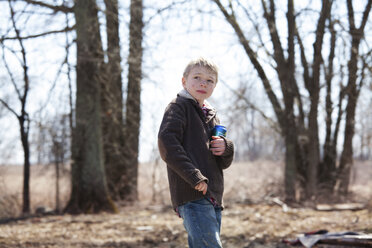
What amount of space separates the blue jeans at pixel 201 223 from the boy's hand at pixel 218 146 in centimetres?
32

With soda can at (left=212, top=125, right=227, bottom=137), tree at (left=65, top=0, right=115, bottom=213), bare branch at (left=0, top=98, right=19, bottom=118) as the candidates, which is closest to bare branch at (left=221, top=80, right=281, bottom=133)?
tree at (left=65, top=0, right=115, bottom=213)

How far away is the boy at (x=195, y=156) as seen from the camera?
2.51m

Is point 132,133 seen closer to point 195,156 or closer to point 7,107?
point 7,107

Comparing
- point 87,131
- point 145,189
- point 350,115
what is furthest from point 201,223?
point 145,189

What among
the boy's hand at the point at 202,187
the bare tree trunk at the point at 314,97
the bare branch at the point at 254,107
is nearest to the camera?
the boy's hand at the point at 202,187

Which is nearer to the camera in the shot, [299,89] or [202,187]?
[202,187]

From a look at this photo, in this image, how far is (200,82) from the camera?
2736mm

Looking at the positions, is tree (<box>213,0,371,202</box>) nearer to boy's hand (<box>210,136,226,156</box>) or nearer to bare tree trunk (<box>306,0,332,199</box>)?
bare tree trunk (<box>306,0,332,199</box>)

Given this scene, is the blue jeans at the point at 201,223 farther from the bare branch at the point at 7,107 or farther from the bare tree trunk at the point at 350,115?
the bare branch at the point at 7,107

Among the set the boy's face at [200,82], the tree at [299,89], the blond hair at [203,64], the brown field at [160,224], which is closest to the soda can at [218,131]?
the boy's face at [200,82]

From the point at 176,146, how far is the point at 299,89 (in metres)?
7.37

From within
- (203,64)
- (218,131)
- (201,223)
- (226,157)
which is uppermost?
(203,64)

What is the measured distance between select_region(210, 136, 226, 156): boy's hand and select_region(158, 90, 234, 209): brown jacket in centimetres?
3

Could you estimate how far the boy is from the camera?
2.51m
